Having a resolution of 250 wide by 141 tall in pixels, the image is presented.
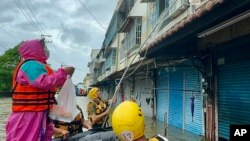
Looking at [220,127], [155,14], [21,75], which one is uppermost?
[155,14]

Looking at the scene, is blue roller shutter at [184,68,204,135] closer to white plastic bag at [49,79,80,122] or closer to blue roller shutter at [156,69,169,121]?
blue roller shutter at [156,69,169,121]

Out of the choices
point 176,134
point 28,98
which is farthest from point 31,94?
point 176,134

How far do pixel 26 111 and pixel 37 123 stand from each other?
0.17 metres

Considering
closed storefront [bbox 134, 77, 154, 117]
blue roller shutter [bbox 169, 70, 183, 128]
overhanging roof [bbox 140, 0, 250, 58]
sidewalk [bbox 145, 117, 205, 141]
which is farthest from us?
closed storefront [bbox 134, 77, 154, 117]

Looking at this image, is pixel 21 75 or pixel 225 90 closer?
pixel 21 75

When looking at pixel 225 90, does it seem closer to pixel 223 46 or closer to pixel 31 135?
pixel 223 46

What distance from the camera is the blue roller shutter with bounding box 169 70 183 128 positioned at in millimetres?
13586

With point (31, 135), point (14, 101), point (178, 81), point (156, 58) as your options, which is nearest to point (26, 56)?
point (14, 101)

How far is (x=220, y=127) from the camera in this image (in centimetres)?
981

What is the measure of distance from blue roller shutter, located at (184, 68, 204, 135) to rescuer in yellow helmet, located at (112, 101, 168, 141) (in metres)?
8.66

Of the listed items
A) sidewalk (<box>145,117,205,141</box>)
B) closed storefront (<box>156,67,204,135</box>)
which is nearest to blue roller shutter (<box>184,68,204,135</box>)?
closed storefront (<box>156,67,204,135</box>)

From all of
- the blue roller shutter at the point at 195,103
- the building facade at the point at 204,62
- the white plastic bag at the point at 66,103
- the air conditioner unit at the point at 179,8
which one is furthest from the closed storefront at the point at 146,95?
the white plastic bag at the point at 66,103

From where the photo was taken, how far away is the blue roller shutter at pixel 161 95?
1574cm

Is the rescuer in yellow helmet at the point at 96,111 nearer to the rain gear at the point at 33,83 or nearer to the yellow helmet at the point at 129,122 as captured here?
the rain gear at the point at 33,83
